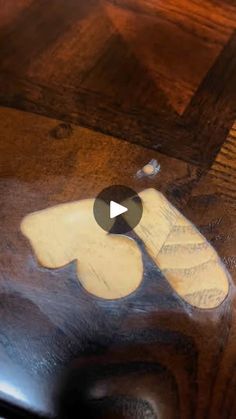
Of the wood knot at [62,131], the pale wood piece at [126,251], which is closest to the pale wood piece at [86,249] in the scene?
the pale wood piece at [126,251]

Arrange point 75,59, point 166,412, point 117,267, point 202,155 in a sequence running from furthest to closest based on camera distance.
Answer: point 75,59 < point 202,155 < point 117,267 < point 166,412

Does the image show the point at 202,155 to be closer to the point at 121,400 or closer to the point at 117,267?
the point at 117,267

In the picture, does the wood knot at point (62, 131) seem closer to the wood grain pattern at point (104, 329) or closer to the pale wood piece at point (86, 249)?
the wood grain pattern at point (104, 329)

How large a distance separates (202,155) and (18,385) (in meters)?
0.58

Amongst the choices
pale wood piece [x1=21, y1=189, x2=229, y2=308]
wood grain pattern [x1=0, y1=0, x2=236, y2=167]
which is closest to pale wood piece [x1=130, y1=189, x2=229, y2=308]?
pale wood piece [x1=21, y1=189, x2=229, y2=308]

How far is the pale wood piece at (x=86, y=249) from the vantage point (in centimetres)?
76

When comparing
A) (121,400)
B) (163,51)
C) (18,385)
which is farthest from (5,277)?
(163,51)

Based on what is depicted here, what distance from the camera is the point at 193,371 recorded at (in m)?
0.69

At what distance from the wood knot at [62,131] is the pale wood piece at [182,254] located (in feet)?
0.72

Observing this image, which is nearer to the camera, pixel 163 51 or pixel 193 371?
pixel 193 371
